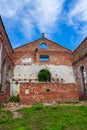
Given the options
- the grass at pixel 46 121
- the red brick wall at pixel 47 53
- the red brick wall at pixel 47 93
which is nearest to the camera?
the grass at pixel 46 121

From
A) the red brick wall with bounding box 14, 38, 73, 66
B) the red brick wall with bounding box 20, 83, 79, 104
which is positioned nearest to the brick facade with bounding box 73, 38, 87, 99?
the red brick wall with bounding box 14, 38, 73, 66

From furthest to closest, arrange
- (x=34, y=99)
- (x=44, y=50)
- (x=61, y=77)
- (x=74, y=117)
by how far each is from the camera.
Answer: (x=44, y=50) < (x=61, y=77) < (x=34, y=99) < (x=74, y=117)

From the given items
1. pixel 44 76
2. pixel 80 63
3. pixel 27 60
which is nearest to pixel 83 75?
pixel 80 63

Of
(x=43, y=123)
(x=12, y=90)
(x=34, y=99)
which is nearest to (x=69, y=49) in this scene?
(x=12, y=90)

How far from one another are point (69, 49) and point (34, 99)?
418 inches

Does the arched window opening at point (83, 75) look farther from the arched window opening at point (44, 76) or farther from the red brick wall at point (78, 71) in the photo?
the arched window opening at point (44, 76)

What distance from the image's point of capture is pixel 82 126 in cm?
768

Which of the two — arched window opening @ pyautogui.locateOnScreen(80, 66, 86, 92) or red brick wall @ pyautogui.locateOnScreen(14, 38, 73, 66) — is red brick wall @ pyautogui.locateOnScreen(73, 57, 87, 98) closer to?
arched window opening @ pyautogui.locateOnScreen(80, 66, 86, 92)

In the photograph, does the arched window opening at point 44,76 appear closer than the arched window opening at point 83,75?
No

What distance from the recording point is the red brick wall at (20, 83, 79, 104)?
47.6 feet

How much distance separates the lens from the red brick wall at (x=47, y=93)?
14.5 metres

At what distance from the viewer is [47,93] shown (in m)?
14.8

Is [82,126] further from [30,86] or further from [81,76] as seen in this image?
[81,76]

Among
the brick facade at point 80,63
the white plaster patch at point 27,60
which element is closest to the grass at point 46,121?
the brick facade at point 80,63
